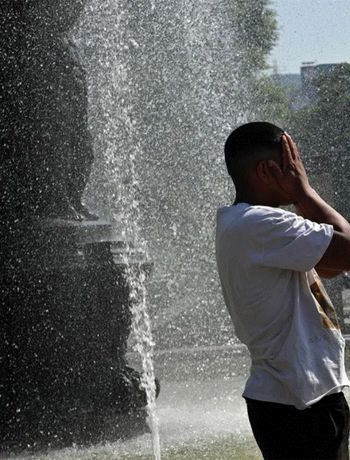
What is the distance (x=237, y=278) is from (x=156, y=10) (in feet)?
33.2

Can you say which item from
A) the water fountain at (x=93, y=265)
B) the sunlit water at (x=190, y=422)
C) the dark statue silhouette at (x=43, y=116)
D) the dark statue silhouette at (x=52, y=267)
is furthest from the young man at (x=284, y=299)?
the dark statue silhouette at (x=43, y=116)

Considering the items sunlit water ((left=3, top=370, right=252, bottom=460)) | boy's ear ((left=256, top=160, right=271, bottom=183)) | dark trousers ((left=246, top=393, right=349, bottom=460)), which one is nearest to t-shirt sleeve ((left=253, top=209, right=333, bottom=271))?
boy's ear ((left=256, top=160, right=271, bottom=183))

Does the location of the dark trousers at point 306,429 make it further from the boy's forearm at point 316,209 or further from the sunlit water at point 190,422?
the sunlit water at point 190,422

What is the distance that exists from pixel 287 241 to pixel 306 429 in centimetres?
43

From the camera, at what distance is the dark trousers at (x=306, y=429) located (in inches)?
93.7

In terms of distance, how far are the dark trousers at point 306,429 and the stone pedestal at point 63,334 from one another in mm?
3135

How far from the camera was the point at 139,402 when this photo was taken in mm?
5613

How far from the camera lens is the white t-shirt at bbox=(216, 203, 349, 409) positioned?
238cm

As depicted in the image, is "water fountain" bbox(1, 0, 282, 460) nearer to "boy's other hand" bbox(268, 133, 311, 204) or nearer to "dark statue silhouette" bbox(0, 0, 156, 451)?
"dark statue silhouette" bbox(0, 0, 156, 451)

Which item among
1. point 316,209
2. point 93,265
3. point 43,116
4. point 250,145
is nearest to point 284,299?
point 316,209

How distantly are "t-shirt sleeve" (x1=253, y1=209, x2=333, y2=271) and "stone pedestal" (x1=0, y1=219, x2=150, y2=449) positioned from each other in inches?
126

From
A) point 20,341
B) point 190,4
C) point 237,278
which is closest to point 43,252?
point 20,341

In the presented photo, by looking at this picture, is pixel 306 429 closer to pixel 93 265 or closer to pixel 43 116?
pixel 93 265

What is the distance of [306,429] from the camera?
2.38 metres
